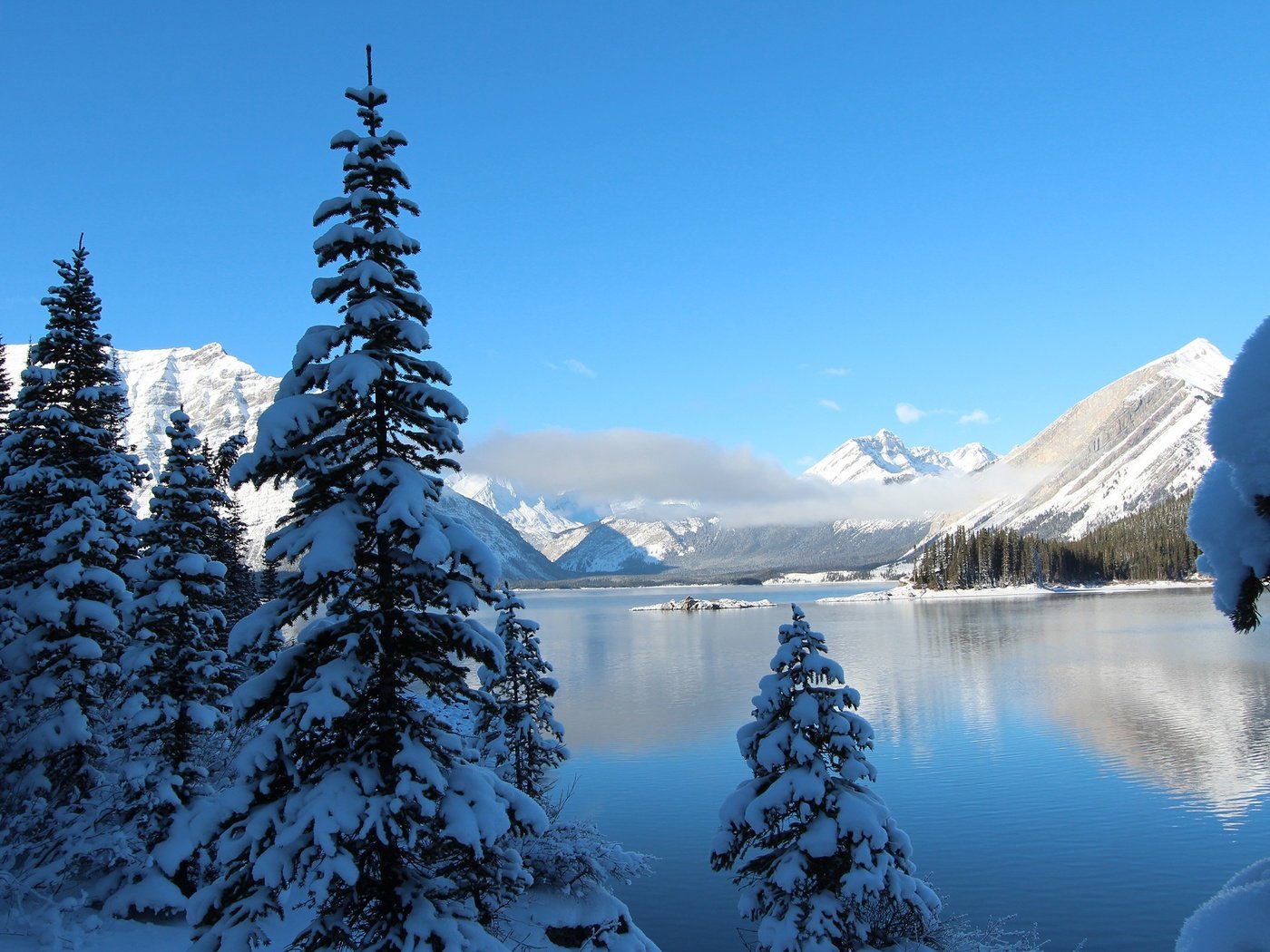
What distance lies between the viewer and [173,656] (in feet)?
81.7

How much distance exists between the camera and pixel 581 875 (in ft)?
80.7

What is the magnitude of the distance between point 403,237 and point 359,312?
1.62m

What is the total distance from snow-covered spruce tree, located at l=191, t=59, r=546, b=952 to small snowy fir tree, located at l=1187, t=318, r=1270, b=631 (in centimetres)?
1025

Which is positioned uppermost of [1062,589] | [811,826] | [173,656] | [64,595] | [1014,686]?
[64,595]

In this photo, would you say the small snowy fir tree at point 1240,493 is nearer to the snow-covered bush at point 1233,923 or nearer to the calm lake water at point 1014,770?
the snow-covered bush at point 1233,923

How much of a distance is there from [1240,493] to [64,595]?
30.0 meters

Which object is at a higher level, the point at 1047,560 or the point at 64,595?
the point at 64,595

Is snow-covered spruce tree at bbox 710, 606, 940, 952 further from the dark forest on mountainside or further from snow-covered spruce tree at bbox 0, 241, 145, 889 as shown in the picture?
the dark forest on mountainside

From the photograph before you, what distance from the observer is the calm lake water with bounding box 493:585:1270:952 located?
26.4 m

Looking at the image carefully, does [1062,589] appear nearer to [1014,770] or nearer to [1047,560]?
[1047,560]

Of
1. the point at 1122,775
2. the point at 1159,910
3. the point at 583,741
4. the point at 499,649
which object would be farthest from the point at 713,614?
the point at 499,649

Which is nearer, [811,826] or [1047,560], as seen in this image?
[811,826]

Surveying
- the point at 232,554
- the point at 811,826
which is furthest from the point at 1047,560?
the point at 811,826

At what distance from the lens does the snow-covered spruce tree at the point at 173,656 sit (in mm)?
23812
